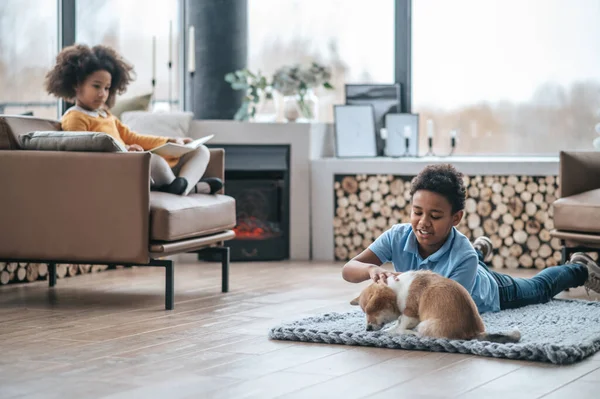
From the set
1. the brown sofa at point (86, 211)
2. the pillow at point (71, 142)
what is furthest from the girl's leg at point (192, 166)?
the pillow at point (71, 142)

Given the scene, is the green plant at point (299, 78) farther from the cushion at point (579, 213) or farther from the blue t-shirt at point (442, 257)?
the blue t-shirt at point (442, 257)

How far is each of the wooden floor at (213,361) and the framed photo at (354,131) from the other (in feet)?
6.42

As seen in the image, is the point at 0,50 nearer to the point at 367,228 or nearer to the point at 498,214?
the point at 367,228

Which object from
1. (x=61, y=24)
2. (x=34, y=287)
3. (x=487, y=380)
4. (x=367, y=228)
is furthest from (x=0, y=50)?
(x=487, y=380)

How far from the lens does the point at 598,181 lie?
433cm

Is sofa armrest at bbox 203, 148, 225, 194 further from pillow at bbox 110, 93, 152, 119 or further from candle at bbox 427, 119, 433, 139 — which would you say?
candle at bbox 427, 119, 433, 139

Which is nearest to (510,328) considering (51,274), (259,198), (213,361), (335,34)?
(213,361)

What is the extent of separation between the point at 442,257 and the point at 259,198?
8.55ft

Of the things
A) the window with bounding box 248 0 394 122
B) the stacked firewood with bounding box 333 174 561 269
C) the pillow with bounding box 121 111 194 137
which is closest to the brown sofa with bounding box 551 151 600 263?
the stacked firewood with bounding box 333 174 561 269

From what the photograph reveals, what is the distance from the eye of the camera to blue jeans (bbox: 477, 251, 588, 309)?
3525mm

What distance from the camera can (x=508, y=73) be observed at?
19.4 feet

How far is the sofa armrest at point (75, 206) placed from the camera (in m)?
3.68

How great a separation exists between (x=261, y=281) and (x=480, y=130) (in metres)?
2.07

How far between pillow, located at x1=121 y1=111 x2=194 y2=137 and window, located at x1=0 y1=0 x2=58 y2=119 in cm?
43
